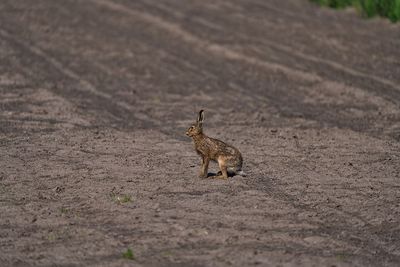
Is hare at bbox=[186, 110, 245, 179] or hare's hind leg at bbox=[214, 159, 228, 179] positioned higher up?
hare at bbox=[186, 110, 245, 179]

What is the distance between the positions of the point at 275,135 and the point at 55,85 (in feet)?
17.1

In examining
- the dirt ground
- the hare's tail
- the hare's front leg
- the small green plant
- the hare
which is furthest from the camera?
the hare's tail

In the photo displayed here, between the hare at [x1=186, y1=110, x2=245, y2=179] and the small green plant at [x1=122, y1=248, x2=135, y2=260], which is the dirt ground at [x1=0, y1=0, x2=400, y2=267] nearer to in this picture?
the small green plant at [x1=122, y1=248, x2=135, y2=260]

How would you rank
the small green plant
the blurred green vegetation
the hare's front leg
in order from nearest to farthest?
the small green plant → the hare's front leg → the blurred green vegetation

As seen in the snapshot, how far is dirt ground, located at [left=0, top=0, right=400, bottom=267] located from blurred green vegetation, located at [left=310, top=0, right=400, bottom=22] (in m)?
0.36

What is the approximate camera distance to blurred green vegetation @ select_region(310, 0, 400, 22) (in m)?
23.9

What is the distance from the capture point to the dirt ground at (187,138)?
30.4 ft

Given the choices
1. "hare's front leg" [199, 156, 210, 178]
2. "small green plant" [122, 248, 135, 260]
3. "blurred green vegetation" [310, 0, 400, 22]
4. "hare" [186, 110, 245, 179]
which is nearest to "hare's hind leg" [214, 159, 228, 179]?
"hare" [186, 110, 245, 179]

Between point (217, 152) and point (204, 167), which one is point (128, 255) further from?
point (204, 167)

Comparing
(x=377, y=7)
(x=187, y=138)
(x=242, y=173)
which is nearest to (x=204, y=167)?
(x=242, y=173)

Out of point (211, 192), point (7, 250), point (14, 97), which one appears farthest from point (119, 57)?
point (7, 250)

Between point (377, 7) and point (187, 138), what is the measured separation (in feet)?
38.9

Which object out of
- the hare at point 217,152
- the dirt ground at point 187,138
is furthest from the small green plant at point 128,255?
the hare at point 217,152

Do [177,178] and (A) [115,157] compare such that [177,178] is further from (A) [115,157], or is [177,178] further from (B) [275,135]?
(B) [275,135]
